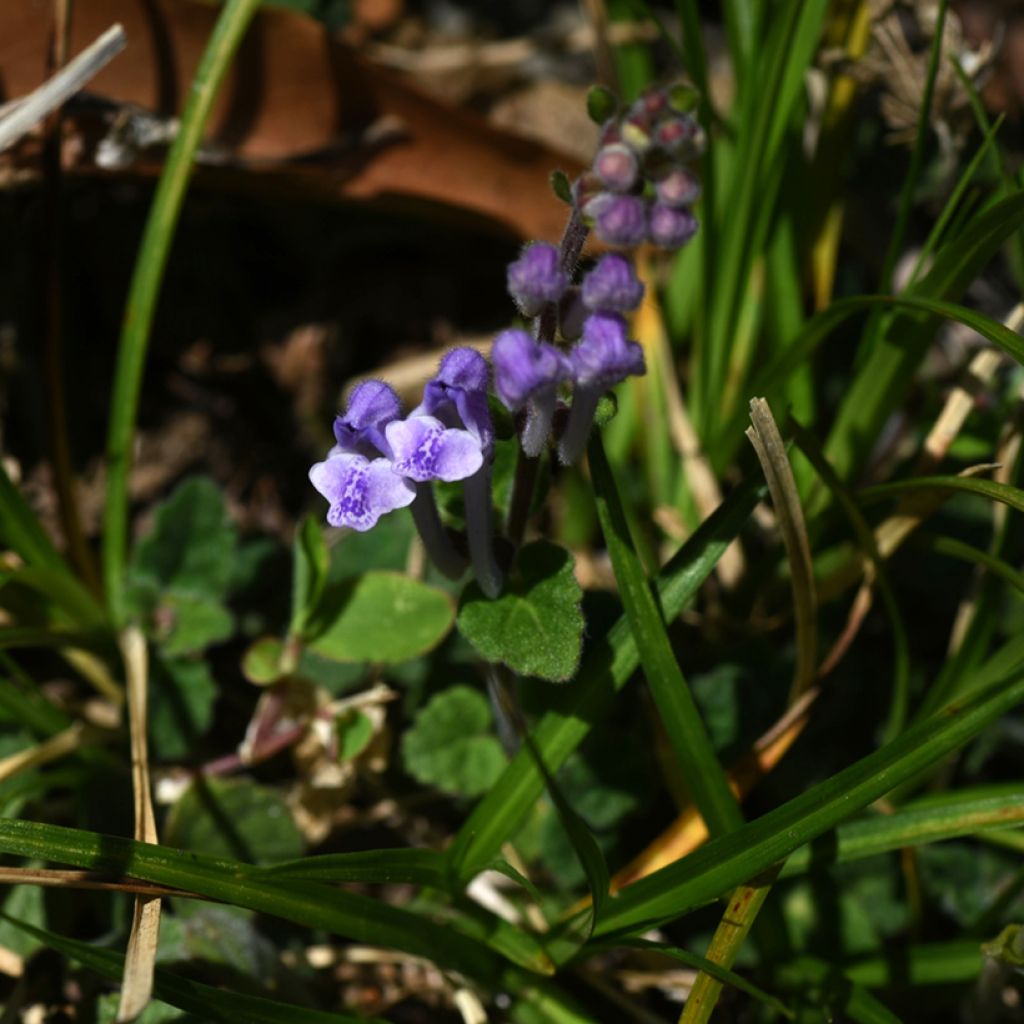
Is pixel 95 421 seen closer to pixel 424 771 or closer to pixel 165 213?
pixel 165 213

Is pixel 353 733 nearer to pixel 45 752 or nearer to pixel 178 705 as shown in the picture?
pixel 178 705

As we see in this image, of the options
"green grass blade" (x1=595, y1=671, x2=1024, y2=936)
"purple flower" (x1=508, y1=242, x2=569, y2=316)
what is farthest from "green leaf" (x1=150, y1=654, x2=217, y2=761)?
"purple flower" (x1=508, y1=242, x2=569, y2=316)

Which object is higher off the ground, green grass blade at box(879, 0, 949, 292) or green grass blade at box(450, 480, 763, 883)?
green grass blade at box(879, 0, 949, 292)

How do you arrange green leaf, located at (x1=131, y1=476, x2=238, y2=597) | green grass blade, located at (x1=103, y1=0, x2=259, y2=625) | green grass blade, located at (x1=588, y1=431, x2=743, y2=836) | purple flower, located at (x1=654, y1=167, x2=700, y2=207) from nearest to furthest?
purple flower, located at (x1=654, y1=167, x2=700, y2=207) → green grass blade, located at (x1=588, y1=431, x2=743, y2=836) → green grass blade, located at (x1=103, y1=0, x2=259, y2=625) → green leaf, located at (x1=131, y1=476, x2=238, y2=597)

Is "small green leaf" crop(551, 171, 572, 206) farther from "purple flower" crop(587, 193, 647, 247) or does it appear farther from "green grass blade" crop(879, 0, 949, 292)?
"green grass blade" crop(879, 0, 949, 292)

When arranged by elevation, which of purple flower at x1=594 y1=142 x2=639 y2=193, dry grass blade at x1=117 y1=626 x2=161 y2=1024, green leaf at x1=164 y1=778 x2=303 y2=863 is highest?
purple flower at x1=594 y1=142 x2=639 y2=193

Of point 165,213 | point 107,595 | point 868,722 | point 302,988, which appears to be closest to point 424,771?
point 302,988

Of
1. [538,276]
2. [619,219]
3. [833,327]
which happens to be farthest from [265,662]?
[833,327]
